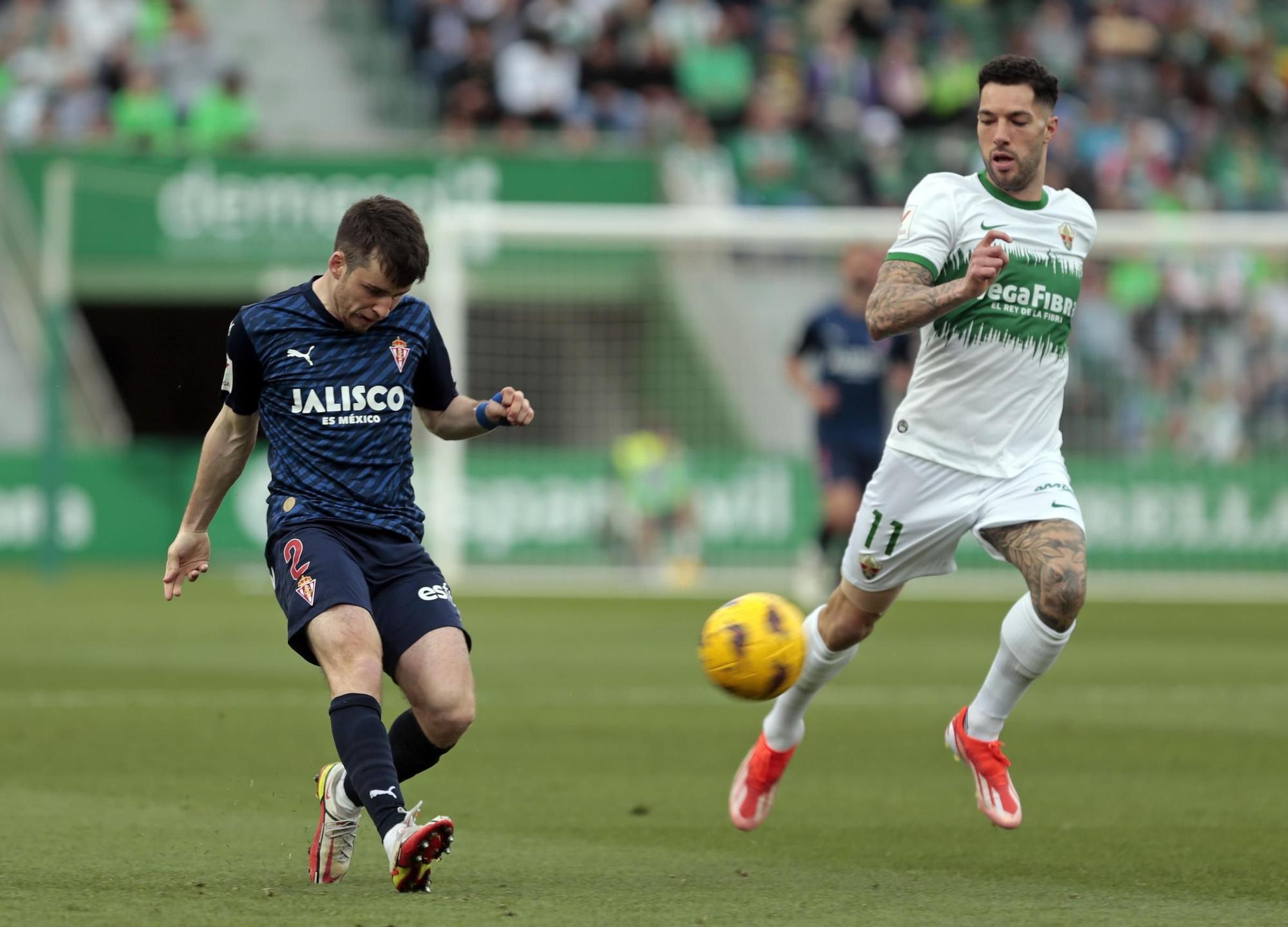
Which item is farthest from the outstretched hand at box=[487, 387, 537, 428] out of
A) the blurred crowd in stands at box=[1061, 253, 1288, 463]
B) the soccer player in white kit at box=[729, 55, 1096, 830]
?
the blurred crowd in stands at box=[1061, 253, 1288, 463]

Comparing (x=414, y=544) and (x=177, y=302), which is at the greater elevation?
(x=414, y=544)

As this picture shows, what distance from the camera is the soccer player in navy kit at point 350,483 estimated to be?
19.1 ft

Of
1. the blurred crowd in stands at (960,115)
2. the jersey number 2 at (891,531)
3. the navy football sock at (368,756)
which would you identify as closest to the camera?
the navy football sock at (368,756)

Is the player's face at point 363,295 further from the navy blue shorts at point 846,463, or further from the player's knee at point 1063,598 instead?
the navy blue shorts at point 846,463

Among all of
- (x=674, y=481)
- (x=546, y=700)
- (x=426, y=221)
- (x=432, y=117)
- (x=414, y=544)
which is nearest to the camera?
(x=414, y=544)

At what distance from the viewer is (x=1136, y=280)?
22.4 m

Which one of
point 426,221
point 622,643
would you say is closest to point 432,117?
point 426,221

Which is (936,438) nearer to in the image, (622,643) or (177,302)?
(622,643)

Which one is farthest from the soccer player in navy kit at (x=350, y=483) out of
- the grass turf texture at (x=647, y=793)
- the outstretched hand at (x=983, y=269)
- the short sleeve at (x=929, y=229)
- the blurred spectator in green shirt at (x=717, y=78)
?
the blurred spectator in green shirt at (x=717, y=78)

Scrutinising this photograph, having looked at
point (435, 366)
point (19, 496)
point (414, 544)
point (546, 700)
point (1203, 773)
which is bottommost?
point (19, 496)

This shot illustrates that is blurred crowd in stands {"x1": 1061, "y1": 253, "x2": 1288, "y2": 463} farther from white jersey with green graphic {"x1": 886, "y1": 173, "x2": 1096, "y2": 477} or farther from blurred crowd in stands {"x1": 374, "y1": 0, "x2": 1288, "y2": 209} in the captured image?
white jersey with green graphic {"x1": 886, "y1": 173, "x2": 1096, "y2": 477}

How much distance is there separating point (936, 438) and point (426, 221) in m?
16.9

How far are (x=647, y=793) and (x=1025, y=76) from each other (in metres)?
3.06

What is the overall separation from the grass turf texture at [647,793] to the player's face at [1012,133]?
2.20 metres
